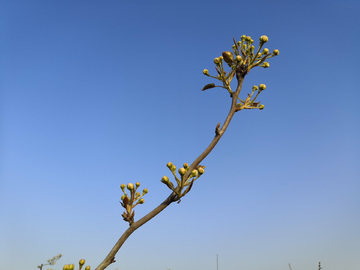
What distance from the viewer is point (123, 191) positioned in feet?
9.52

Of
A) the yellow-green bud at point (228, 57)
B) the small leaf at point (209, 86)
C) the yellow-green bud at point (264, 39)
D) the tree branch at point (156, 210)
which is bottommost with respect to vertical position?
the tree branch at point (156, 210)

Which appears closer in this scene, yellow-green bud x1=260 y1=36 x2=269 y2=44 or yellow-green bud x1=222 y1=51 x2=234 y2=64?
yellow-green bud x1=222 y1=51 x2=234 y2=64

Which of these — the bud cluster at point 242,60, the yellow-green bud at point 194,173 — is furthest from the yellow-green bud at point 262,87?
the yellow-green bud at point 194,173

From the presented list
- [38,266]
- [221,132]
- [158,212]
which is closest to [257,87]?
[221,132]

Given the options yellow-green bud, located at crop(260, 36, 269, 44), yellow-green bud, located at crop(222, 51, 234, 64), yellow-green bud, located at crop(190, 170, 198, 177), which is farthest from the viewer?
yellow-green bud, located at crop(260, 36, 269, 44)

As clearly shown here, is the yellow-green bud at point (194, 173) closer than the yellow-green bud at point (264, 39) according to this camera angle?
Yes

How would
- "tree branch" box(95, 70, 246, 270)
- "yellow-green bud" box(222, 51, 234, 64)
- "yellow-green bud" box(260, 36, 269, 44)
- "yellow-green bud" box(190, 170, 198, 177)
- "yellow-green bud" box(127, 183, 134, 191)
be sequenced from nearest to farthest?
"tree branch" box(95, 70, 246, 270) < "yellow-green bud" box(190, 170, 198, 177) < "yellow-green bud" box(127, 183, 134, 191) < "yellow-green bud" box(222, 51, 234, 64) < "yellow-green bud" box(260, 36, 269, 44)

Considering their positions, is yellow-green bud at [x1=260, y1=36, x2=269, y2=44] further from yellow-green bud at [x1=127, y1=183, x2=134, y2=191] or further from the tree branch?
yellow-green bud at [x1=127, y1=183, x2=134, y2=191]

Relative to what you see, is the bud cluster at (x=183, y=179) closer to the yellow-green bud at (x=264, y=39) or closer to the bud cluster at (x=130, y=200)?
the bud cluster at (x=130, y=200)

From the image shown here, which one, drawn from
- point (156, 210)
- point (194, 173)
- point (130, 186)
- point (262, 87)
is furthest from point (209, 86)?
point (156, 210)

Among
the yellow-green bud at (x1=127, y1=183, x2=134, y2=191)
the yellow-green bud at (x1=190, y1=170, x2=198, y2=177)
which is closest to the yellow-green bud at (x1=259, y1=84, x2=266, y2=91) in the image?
the yellow-green bud at (x1=190, y1=170, x2=198, y2=177)

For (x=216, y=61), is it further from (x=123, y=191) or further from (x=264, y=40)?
(x=123, y=191)

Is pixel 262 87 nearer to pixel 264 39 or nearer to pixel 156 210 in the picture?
pixel 264 39

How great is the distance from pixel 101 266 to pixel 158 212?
0.64 metres
